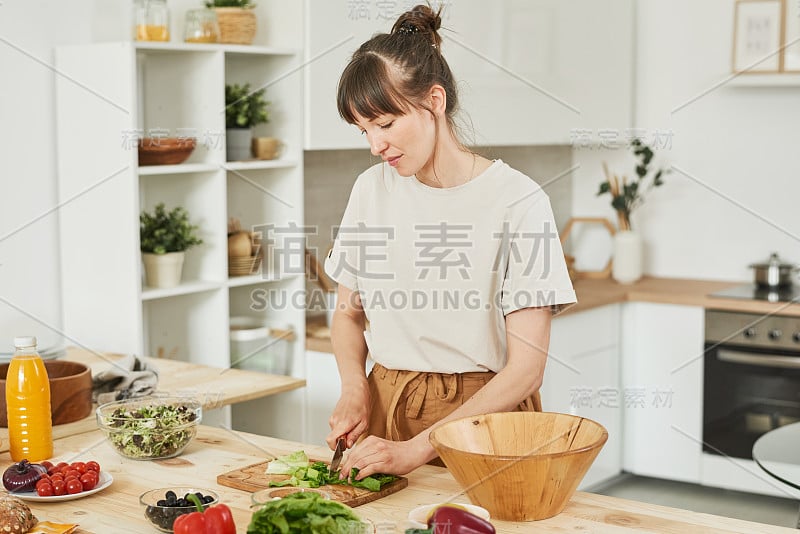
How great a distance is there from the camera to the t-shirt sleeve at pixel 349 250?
1.98 meters

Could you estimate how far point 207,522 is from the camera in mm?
1350

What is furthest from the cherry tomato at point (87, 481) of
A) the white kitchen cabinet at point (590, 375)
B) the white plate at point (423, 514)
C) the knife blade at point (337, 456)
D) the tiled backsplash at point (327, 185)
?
the white kitchen cabinet at point (590, 375)

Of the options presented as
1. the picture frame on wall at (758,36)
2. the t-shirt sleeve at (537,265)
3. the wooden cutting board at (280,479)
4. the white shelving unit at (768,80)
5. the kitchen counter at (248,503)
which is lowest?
the kitchen counter at (248,503)

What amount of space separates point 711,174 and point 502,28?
1.17 meters

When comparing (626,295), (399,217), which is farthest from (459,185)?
(626,295)

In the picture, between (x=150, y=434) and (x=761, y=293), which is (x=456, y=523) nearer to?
(x=150, y=434)

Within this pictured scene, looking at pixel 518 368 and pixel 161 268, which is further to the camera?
pixel 161 268

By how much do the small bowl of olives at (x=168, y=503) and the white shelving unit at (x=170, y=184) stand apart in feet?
4.11

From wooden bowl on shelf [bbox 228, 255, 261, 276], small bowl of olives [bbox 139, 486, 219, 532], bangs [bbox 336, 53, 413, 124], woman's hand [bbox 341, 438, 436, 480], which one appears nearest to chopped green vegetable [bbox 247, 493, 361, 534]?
small bowl of olives [bbox 139, 486, 219, 532]

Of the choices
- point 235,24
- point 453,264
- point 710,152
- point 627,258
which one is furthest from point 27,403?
point 710,152

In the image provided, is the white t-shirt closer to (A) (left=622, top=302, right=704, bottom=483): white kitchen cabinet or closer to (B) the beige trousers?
(B) the beige trousers

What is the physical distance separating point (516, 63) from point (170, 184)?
135cm

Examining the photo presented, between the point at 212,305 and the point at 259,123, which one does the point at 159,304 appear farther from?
the point at 259,123

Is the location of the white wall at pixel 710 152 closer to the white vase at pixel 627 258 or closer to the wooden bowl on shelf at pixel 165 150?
the white vase at pixel 627 258
